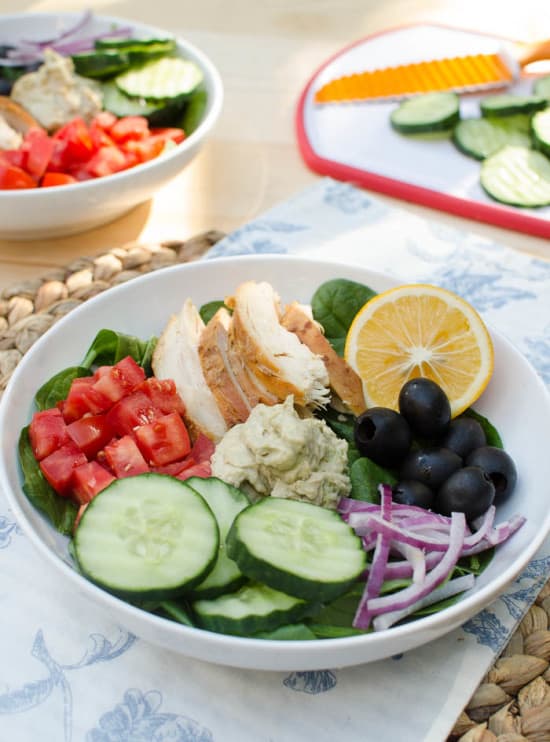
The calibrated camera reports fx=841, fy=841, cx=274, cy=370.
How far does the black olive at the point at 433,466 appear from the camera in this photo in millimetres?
2197

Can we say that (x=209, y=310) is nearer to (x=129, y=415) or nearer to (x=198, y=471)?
(x=129, y=415)

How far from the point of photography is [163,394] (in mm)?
2430

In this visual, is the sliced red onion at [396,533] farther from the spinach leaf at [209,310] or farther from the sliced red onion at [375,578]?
the spinach leaf at [209,310]

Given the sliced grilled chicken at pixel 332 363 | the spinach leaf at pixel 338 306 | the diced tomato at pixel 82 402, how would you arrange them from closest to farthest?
the diced tomato at pixel 82 402 → the sliced grilled chicken at pixel 332 363 → the spinach leaf at pixel 338 306

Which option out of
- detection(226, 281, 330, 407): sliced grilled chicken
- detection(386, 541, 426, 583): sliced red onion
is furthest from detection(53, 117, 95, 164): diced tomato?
A: detection(386, 541, 426, 583): sliced red onion

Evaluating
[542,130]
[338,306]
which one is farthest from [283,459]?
[542,130]

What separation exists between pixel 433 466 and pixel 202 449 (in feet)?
2.10

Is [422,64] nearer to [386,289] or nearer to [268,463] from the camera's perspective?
[386,289]

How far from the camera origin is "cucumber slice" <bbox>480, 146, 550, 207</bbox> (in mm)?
3734

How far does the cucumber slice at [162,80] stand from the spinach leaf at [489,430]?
7.20ft

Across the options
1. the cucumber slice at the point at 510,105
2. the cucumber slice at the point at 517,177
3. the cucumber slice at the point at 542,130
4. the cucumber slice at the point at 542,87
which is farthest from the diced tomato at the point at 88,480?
the cucumber slice at the point at 542,87

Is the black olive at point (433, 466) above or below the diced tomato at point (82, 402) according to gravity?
above

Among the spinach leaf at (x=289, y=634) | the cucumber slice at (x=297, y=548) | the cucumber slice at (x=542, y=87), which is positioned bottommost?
the spinach leaf at (x=289, y=634)

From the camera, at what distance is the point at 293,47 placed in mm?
5152
